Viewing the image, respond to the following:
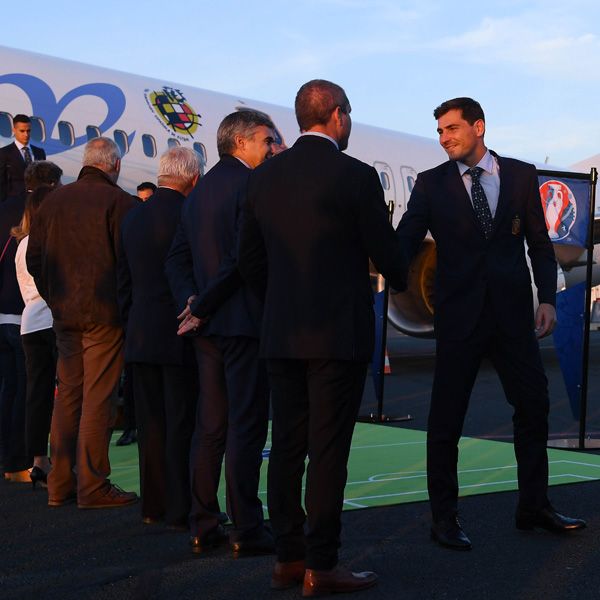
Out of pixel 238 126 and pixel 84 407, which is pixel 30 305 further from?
pixel 238 126

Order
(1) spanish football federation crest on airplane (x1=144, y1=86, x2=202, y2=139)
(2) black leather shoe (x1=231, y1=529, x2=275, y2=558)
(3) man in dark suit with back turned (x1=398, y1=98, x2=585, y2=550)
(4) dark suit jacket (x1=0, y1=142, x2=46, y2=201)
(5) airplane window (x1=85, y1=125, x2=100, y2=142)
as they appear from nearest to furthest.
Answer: (2) black leather shoe (x1=231, y1=529, x2=275, y2=558), (3) man in dark suit with back turned (x1=398, y1=98, x2=585, y2=550), (4) dark suit jacket (x1=0, y1=142, x2=46, y2=201), (5) airplane window (x1=85, y1=125, x2=100, y2=142), (1) spanish football federation crest on airplane (x1=144, y1=86, x2=202, y2=139)

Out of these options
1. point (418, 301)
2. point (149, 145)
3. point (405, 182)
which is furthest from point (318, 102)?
point (405, 182)

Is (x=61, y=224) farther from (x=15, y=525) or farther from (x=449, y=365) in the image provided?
(x=449, y=365)

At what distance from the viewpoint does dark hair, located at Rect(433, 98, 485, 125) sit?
15.1 feet

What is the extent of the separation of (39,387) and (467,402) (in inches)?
107

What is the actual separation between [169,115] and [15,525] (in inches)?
350

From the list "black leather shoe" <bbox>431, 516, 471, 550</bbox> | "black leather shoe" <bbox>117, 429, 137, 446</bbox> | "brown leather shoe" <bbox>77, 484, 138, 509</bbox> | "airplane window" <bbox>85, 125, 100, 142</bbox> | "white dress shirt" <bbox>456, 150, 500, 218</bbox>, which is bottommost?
"black leather shoe" <bbox>117, 429, 137, 446</bbox>

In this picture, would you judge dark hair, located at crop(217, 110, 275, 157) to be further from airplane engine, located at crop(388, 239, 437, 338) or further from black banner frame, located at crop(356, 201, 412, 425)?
airplane engine, located at crop(388, 239, 437, 338)

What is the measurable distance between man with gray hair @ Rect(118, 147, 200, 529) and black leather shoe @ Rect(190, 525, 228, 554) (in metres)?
0.43

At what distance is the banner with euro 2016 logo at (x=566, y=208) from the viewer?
708 cm

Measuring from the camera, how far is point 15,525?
5.02 m

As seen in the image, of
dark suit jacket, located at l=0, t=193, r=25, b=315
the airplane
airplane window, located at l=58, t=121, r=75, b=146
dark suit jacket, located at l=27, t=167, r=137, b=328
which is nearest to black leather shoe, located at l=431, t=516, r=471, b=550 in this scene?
dark suit jacket, located at l=27, t=167, r=137, b=328

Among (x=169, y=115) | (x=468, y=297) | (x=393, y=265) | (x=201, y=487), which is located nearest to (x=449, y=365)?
(x=468, y=297)

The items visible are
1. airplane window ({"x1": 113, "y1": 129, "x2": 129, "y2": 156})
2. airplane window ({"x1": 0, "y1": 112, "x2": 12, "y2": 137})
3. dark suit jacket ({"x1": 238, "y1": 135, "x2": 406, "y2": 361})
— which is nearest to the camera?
dark suit jacket ({"x1": 238, "y1": 135, "x2": 406, "y2": 361})
